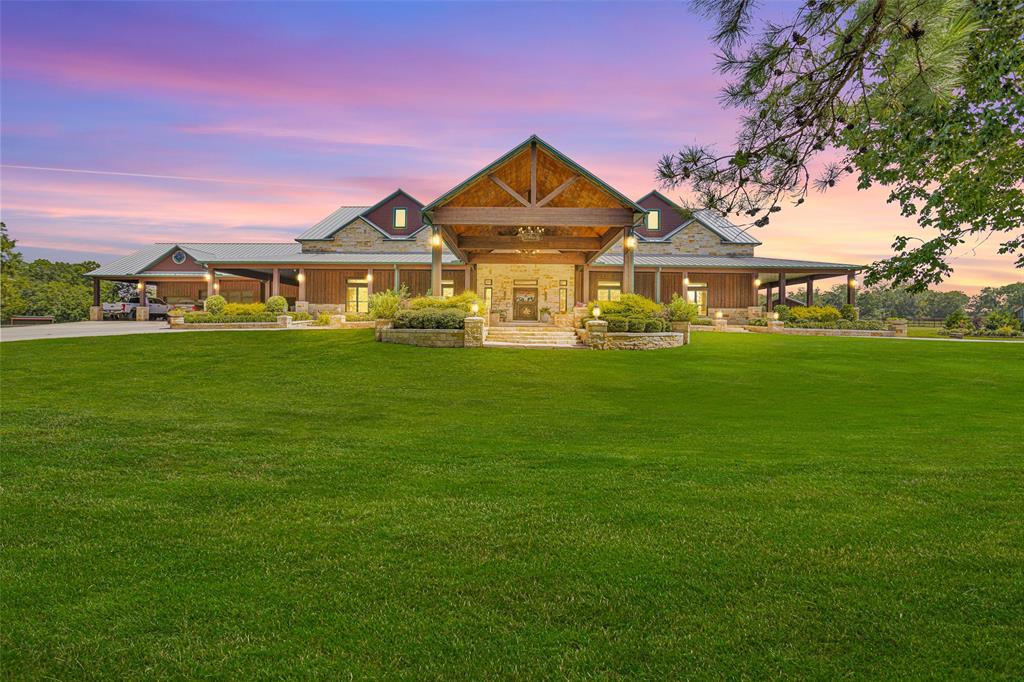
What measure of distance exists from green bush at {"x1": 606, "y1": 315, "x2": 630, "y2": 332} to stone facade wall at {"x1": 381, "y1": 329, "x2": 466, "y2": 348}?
487 cm

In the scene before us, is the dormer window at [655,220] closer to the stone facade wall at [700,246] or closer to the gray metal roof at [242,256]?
the stone facade wall at [700,246]

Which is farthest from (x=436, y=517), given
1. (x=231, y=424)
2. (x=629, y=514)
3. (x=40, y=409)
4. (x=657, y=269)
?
(x=657, y=269)

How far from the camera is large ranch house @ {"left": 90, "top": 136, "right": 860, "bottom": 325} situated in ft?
65.9

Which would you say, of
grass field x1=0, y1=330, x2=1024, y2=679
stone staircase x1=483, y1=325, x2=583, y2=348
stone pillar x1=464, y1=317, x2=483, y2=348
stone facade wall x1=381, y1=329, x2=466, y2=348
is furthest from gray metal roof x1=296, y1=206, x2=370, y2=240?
grass field x1=0, y1=330, x2=1024, y2=679

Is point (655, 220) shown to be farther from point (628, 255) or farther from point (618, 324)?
point (618, 324)

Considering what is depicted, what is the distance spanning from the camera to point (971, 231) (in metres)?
5.17

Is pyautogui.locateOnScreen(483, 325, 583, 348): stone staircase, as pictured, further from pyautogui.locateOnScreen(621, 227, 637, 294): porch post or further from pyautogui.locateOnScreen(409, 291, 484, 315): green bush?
pyautogui.locateOnScreen(621, 227, 637, 294): porch post

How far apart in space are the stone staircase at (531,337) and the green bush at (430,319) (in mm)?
1143

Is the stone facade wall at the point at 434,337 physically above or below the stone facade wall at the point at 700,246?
below

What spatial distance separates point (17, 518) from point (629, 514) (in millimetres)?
4890

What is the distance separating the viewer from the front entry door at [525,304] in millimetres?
28828

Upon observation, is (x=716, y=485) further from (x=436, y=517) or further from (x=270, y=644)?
(x=270, y=644)

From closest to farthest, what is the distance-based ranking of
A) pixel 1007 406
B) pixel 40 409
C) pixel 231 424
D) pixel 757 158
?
pixel 757 158, pixel 231 424, pixel 40 409, pixel 1007 406

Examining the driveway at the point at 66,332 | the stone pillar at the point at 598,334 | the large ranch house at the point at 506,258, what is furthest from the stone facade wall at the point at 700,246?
the driveway at the point at 66,332
